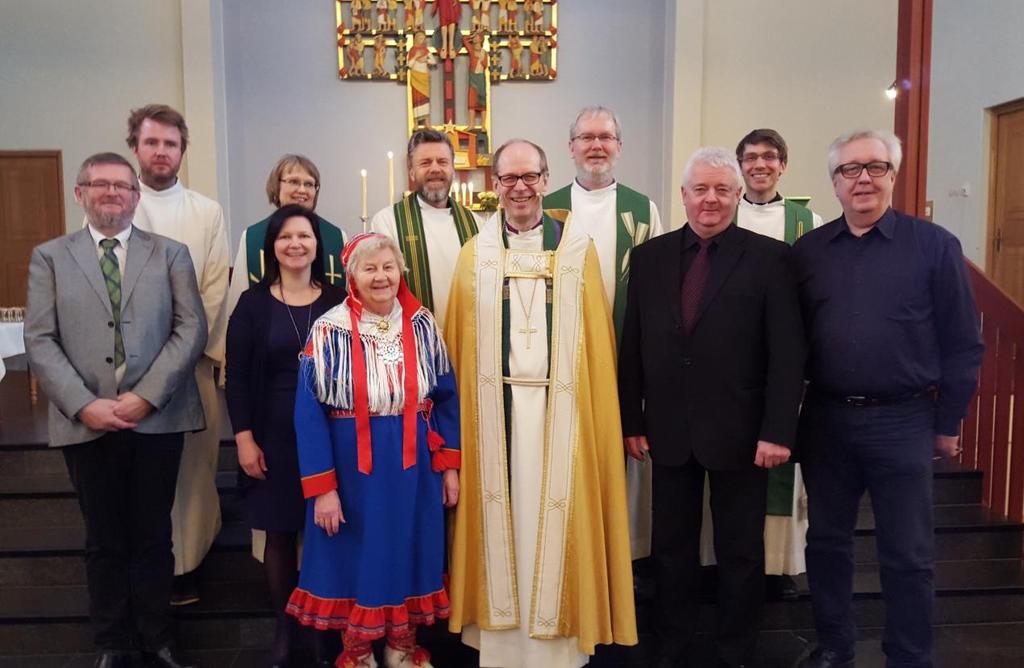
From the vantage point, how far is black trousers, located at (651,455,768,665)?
238 centimetres

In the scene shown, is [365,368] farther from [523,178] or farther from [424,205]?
[424,205]

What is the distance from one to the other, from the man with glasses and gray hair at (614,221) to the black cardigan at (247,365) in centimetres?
118

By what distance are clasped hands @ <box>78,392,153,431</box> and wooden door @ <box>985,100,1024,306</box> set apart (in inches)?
291

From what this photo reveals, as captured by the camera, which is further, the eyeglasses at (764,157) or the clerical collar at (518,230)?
the eyeglasses at (764,157)

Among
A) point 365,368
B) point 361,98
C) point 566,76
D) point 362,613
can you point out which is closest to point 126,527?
point 362,613

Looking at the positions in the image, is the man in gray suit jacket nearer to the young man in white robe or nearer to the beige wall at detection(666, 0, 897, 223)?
the young man in white robe

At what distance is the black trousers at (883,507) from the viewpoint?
2324 mm

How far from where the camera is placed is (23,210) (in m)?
6.43

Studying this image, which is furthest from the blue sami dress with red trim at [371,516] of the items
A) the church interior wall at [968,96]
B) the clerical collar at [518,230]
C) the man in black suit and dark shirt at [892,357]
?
the church interior wall at [968,96]

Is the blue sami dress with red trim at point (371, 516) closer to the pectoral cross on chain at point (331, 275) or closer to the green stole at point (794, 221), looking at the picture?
the pectoral cross on chain at point (331, 275)

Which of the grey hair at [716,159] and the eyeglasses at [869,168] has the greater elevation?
the grey hair at [716,159]

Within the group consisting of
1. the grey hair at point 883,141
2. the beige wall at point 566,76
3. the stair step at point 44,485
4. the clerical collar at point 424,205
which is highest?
the beige wall at point 566,76

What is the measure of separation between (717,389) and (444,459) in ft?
2.85

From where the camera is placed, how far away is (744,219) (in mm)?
3041
